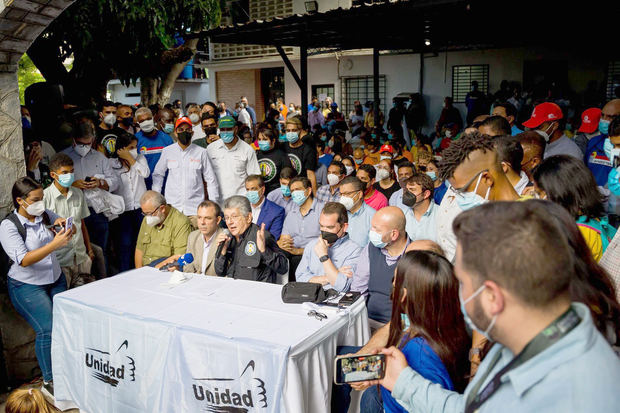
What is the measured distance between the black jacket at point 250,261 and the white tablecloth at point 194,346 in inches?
11.0

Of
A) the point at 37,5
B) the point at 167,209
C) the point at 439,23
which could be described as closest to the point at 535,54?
the point at 439,23

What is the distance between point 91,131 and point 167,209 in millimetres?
1419

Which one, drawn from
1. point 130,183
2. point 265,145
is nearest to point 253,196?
point 265,145

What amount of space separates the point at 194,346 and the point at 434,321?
1553mm

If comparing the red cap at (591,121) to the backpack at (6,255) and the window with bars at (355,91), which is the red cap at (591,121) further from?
the window with bars at (355,91)

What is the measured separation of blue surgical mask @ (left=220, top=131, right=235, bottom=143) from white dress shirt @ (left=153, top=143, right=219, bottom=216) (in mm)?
286

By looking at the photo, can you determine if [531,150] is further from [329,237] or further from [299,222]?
[299,222]

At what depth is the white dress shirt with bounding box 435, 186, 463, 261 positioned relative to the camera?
3.66m

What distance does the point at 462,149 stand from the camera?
314cm

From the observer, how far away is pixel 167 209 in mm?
5199

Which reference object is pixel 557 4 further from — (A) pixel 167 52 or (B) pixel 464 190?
(A) pixel 167 52

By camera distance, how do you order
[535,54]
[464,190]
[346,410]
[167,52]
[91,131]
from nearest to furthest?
[464,190]
[346,410]
[91,131]
[167,52]
[535,54]

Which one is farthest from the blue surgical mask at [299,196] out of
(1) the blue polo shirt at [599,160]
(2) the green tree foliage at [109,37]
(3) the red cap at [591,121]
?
(2) the green tree foliage at [109,37]

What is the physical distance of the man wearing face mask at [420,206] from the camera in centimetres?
485
